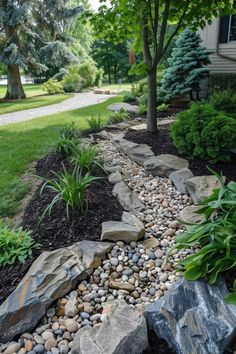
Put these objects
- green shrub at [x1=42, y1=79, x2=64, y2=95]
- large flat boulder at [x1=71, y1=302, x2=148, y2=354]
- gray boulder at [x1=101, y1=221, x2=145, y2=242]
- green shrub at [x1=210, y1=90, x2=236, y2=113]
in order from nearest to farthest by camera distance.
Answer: large flat boulder at [x1=71, y1=302, x2=148, y2=354]
gray boulder at [x1=101, y1=221, x2=145, y2=242]
green shrub at [x1=210, y1=90, x2=236, y2=113]
green shrub at [x1=42, y1=79, x2=64, y2=95]

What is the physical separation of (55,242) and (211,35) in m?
7.79

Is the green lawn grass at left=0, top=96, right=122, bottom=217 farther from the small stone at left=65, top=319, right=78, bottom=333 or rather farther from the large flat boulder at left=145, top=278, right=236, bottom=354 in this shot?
the large flat boulder at left=145, top=278, right=236, bottom=354

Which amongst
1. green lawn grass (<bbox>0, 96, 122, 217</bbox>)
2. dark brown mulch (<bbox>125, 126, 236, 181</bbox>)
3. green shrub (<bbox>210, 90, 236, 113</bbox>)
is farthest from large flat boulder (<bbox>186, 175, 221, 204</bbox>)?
green shrub (<bbox>210, 90, 236, 113</bbox>)

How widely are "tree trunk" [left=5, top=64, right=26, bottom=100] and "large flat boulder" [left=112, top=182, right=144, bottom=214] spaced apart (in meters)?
12.4

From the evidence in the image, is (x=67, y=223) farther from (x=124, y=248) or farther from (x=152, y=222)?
(x=152, y=222)

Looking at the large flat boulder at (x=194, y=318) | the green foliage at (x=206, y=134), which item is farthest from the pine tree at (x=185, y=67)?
the large flat boulder at (x=194, y=318)

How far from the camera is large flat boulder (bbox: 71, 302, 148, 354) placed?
1.48 meters

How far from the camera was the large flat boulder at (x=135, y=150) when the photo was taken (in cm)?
392

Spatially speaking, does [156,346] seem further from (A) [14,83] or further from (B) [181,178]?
(A) [14,83]

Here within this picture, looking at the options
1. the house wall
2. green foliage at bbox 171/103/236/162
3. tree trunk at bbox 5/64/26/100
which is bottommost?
tree trunk at bbox 5/64/26/100

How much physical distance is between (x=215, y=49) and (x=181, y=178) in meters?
6.39

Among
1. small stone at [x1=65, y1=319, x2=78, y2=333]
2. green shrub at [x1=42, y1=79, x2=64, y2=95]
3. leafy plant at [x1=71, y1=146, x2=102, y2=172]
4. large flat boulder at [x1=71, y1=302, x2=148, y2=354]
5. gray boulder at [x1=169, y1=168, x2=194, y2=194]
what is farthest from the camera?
green shrub at [x1=42, y1=79, x2=64, y2=95]

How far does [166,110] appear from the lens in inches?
269

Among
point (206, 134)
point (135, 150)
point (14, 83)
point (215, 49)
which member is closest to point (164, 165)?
point (206, 134)
